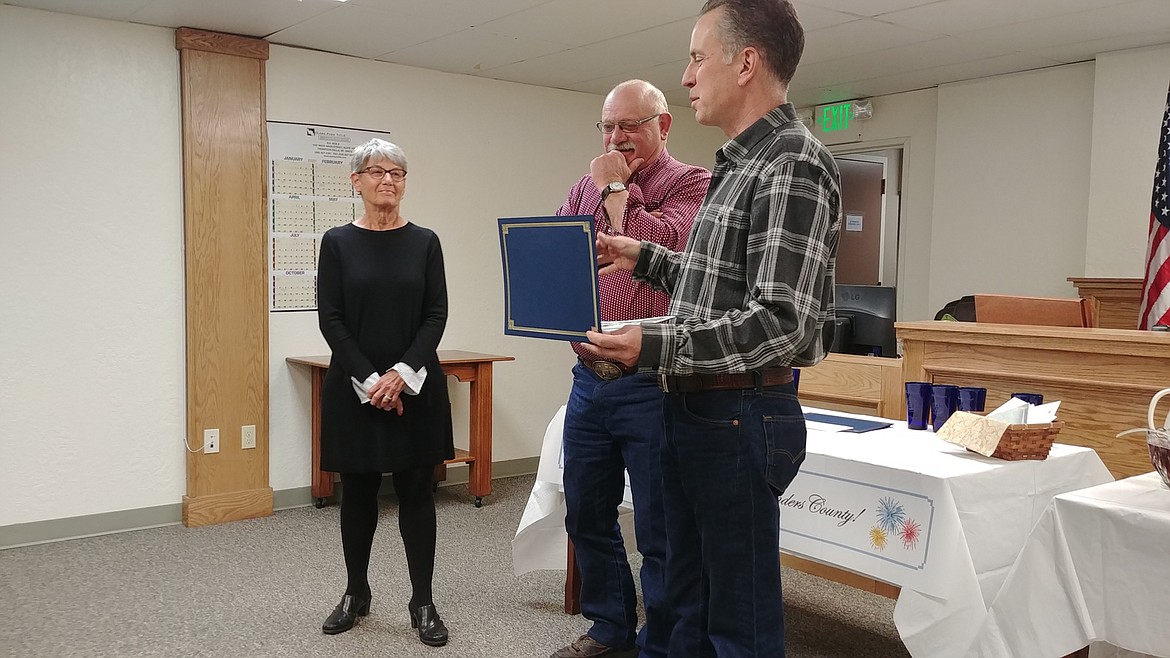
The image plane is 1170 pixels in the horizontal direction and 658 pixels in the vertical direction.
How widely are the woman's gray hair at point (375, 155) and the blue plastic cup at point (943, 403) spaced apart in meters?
1.65

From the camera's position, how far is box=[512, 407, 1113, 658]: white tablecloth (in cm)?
194

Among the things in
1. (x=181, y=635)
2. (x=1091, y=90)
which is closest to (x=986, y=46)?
(x=1091, y=90)

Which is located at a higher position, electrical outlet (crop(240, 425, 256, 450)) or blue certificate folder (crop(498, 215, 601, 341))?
blue certificate folder (crop(498, 215, 601, 341))

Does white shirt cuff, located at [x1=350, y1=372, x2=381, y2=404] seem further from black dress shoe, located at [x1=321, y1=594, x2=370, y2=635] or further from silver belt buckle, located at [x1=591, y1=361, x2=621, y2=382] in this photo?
silver belt buckle, located at [x1=591, y1=361, x2=621, y2=382]

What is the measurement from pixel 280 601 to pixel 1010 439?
2.39 metres

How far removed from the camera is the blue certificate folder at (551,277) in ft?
5.32

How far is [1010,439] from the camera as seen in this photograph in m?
2.09

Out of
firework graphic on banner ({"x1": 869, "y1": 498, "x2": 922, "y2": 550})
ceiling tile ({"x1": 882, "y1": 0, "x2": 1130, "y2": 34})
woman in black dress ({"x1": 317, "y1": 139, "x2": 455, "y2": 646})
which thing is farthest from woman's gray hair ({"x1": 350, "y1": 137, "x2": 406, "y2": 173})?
ceiling tile ({"x1": 882, "y1": 0, "x2": 1130, "y2": 34})

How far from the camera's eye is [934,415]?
248cm

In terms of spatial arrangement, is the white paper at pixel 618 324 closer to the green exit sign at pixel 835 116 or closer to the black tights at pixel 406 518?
the black tights at pixel 406 518

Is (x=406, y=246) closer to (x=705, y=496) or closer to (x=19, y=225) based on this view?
(x=705, y=496)

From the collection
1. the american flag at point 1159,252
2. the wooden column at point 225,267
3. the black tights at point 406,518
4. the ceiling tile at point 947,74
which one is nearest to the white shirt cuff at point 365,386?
the black tights at point 406,518

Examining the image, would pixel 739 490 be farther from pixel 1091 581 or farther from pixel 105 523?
pixel 105 523

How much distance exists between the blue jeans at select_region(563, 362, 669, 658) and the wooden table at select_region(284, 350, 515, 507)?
Answer: 2132 mm
